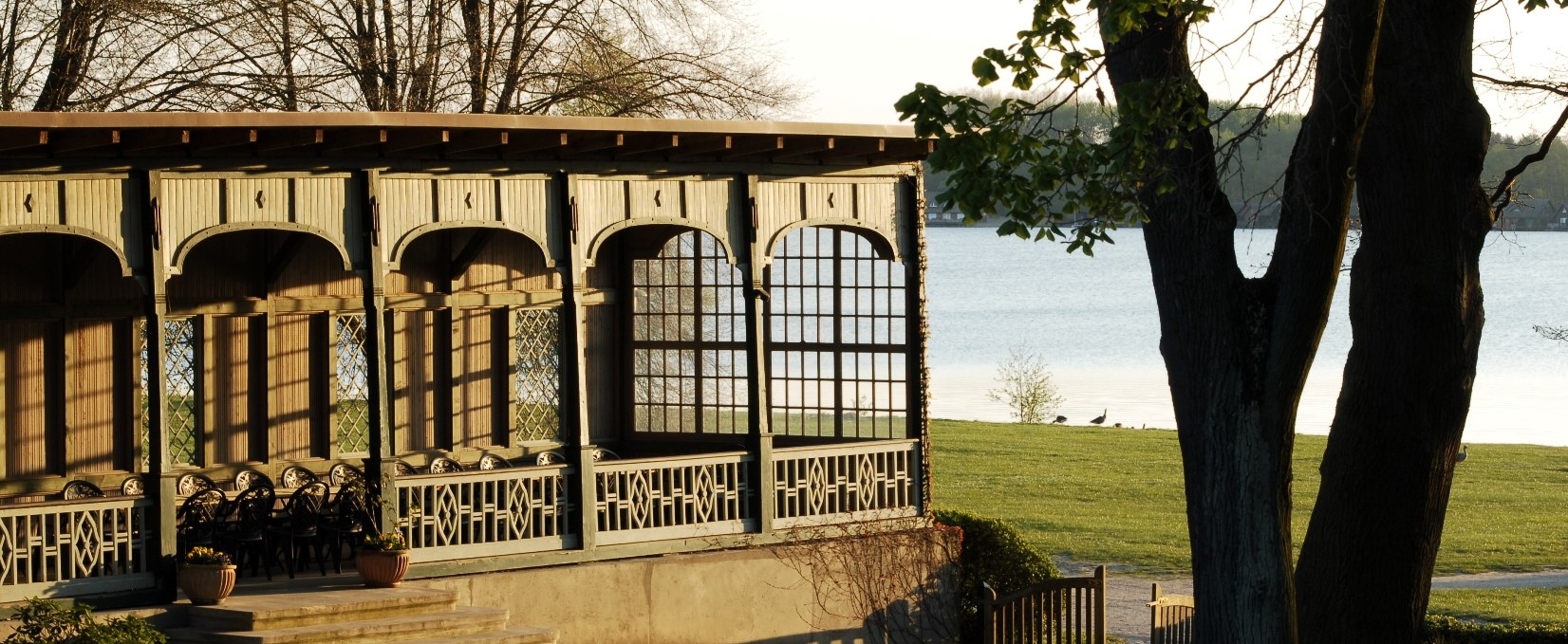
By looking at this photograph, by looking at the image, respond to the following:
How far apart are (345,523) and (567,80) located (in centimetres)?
1315

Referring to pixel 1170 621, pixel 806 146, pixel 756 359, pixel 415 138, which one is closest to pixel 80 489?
pixel 415 138

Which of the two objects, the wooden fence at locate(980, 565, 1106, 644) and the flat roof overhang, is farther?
the wooden fence at locate(980, 565, 1106, 644)

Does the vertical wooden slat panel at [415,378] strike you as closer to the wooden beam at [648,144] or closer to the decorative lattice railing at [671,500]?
the decorative lattice railing at [671,500]

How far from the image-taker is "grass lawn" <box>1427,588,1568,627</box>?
2081 cm

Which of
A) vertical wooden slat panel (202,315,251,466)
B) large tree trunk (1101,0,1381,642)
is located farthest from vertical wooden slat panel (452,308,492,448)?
large tree trunk (1101,0,1381,642)

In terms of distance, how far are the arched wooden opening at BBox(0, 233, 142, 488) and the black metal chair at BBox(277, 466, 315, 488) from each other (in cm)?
129

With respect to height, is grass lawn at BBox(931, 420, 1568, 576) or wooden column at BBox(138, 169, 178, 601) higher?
→ wooden column at BBox(138, 169, 178, 601)

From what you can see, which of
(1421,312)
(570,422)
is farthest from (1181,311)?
(570,422)

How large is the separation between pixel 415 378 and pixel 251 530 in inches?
144

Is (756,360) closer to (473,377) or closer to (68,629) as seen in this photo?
(473,377)

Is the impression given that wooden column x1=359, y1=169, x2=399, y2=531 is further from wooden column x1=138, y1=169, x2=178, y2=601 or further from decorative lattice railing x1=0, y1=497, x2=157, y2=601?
decorative lattice railing x1=0, y1=497, x2=157, y2=601

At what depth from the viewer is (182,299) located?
15.4 metres

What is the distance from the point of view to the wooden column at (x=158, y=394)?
12.7 meters

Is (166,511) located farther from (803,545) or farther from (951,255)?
(951,255)
